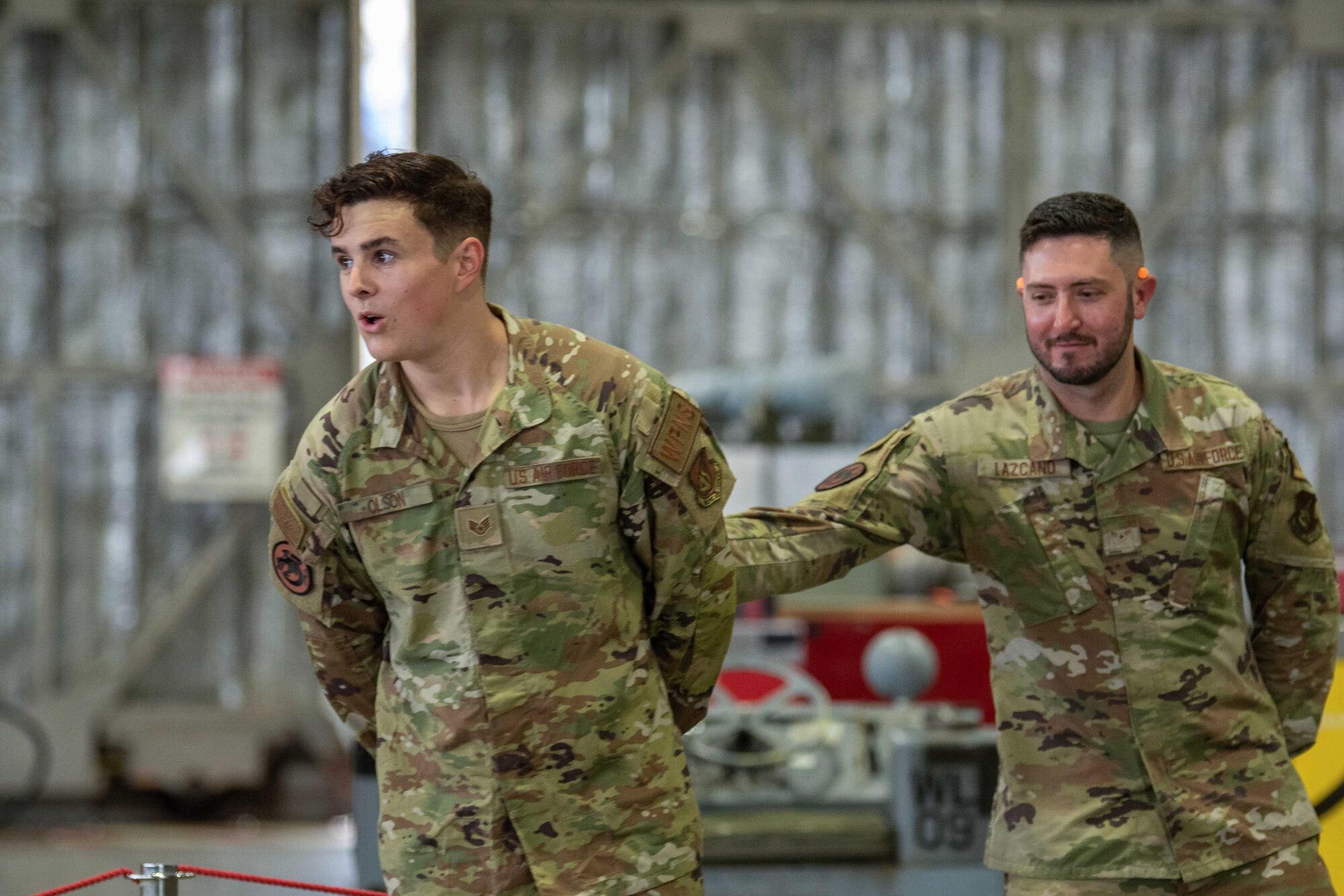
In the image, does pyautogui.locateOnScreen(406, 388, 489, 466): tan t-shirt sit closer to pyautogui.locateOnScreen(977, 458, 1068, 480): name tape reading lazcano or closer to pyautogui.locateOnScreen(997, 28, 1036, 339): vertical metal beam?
pyautogui.locateOnScreen(977, 458, 1068, 480): name tape reading lazcano

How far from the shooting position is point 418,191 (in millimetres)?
1914

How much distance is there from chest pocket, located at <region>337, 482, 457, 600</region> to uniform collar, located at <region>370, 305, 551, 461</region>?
2.6 inches

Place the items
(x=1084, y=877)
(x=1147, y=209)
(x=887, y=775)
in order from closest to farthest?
1. (x=1084, y=877)
2. (x=887, y=775)
3. (x=1147, y=209)

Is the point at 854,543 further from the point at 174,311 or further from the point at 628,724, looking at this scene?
the point at 174,311

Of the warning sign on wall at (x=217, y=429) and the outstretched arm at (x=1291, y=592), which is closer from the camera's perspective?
the outstretched arm at (x=1291, y=592)

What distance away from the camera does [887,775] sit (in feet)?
14.2

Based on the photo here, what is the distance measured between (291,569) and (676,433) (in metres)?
0.58

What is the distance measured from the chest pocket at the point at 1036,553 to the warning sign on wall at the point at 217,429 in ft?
23.6

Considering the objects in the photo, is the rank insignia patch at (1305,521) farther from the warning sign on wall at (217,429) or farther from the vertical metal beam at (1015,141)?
the warning sign on wall at (217,429)

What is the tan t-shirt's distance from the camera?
1992 mm

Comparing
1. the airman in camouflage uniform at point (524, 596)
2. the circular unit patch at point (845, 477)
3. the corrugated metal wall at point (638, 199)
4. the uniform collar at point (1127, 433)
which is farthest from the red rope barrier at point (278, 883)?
the corrugated metal wall at point (638, 199)

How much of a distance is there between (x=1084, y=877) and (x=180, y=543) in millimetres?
7840

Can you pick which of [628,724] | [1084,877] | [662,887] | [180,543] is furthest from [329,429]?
[180,543]

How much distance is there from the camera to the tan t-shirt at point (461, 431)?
199 cm
